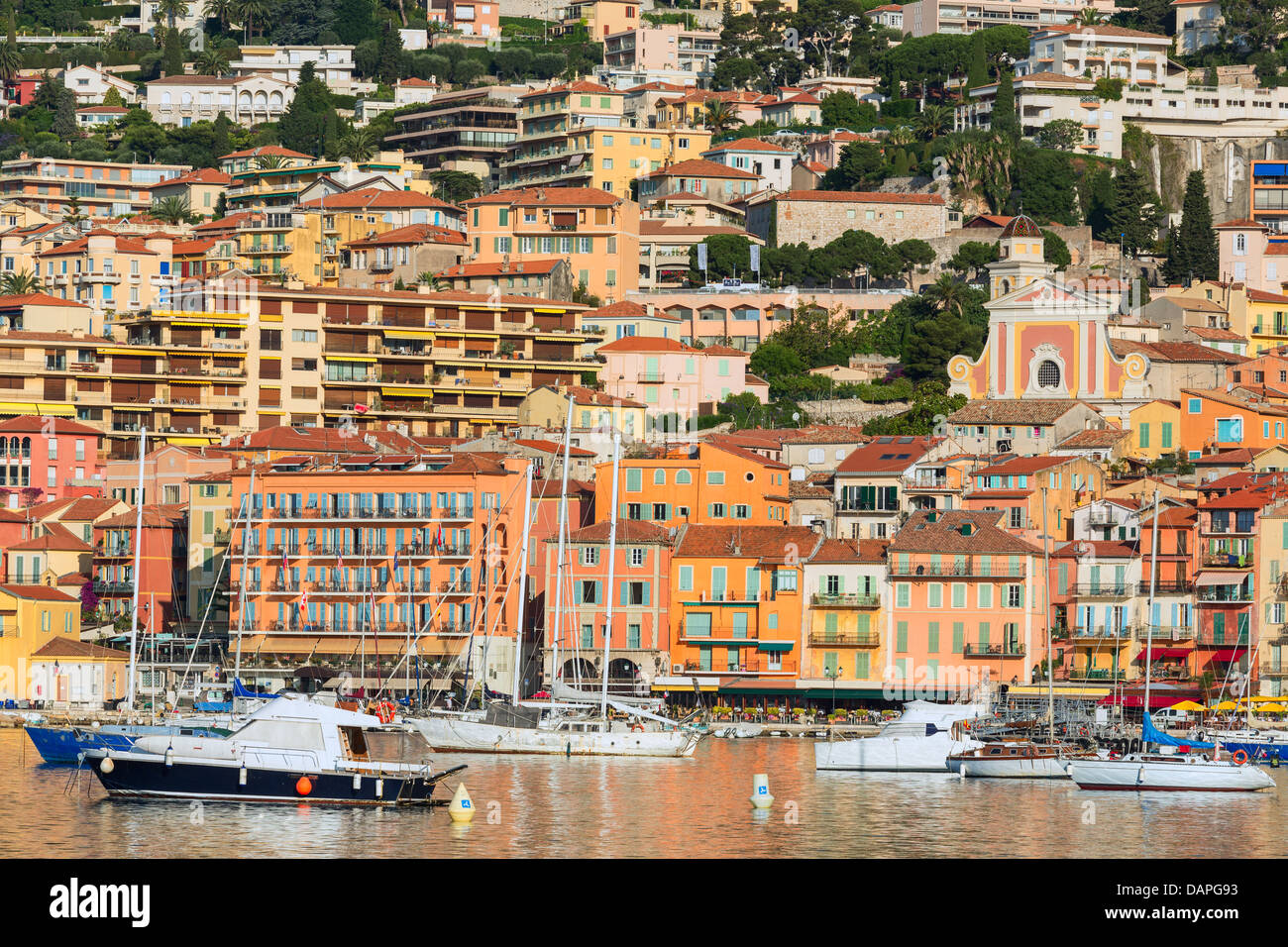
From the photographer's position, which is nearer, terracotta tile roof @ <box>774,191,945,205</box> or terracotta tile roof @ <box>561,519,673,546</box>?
terracotta tile roof @ <box>561,519,673,546</box>

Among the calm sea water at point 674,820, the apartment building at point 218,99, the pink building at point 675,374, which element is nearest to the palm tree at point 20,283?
the pink building at point 675,374

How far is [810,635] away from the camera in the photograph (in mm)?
81500

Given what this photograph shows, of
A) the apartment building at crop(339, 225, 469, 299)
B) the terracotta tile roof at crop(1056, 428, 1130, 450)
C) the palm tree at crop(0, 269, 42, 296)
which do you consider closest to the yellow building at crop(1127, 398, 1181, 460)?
the terracotta tile roof at crop(1056, 428, 1130, 450)

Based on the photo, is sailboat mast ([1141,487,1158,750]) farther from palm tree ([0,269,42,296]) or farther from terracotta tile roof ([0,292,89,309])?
palm tree ([0,269,42,296])

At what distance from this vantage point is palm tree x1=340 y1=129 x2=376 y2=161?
519 ft

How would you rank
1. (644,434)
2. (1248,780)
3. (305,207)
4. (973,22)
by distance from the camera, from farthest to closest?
(973,22) < (305,207) < (644,434) < (1248,780)

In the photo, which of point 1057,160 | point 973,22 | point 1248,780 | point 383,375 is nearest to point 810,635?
point 1248,780

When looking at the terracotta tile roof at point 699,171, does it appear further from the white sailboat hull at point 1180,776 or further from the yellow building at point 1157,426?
the white sailboat hull at point 1180,776

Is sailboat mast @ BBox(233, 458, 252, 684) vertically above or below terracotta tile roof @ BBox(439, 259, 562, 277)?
below

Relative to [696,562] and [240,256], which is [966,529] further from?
[240,256]

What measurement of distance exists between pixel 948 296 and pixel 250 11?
101m

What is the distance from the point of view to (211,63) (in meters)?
184

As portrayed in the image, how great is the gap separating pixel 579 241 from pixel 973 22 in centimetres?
6714

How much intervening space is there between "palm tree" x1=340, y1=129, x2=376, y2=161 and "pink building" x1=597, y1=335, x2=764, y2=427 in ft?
170
